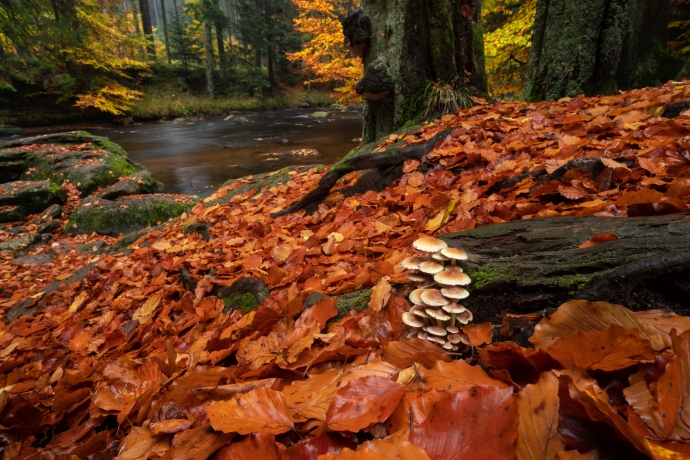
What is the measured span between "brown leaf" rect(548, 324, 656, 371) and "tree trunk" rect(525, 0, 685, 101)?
466 cm

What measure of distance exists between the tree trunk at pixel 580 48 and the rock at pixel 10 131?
74.2ft

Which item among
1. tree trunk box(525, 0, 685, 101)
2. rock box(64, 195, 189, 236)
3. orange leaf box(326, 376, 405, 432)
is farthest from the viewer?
rock box(64, 195, 189, 236)

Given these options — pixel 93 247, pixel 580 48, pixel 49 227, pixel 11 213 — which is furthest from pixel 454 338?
pixel 11 213

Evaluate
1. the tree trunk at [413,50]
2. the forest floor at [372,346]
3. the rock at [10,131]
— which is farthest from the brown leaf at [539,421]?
the rock at [10,131]

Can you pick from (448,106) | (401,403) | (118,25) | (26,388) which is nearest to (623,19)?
(448,106)

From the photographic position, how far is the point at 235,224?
4023 millimetres

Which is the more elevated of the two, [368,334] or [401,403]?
[401,403]

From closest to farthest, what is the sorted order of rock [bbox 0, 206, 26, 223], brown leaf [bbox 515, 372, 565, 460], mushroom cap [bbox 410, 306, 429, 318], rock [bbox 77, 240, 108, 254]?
brown leaf [bbox 515, 372, 565, 460] → mushroom cap [bbox 410, 306, 429, 318] → rock [bbox 77, 240, 108, 254] → rock [bbox 0, 206, 26, 223]

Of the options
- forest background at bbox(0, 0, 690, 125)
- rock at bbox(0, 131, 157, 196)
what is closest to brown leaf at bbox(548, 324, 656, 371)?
forest background at bbox(0, 0, 690, 125)

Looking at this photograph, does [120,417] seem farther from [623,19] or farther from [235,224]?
[623,19]

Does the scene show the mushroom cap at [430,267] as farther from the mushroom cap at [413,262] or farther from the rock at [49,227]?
the rock at [49,227]

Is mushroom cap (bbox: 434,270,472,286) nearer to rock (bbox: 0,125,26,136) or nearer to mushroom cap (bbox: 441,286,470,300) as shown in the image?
mushroom cap (bbox: 441,286,470,300)

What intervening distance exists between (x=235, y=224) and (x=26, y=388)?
7.45ft

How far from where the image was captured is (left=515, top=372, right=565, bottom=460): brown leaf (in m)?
0.65
